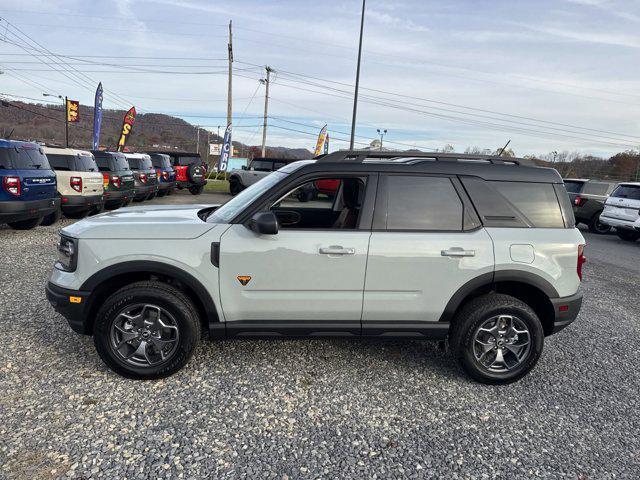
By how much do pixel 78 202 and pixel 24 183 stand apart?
2.36 metres

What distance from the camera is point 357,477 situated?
7.95 ft

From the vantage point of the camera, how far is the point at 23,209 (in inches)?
313

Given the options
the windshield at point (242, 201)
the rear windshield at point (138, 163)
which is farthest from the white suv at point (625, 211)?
the rear windshield at point (138, 163)

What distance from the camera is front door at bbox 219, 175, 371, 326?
3.23 m

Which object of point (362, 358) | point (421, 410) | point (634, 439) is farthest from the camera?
point (362, 358)

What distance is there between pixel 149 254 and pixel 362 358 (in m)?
1.98

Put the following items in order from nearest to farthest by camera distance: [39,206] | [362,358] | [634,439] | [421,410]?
[634,439]
[421,410]
[362,358]
[39,206]

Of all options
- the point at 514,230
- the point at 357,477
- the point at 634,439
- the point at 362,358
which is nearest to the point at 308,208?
the point at 362,358

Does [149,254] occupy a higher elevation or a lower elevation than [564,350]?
higher

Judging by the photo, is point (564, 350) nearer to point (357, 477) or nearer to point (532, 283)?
point (532, 283)

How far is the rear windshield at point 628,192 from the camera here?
12291 millimetres

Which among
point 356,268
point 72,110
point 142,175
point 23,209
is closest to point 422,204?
point 356,268

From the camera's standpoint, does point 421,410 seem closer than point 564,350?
Yes

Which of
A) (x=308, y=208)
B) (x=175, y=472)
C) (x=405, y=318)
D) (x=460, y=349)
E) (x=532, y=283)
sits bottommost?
(x=175, y=472)
